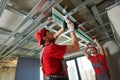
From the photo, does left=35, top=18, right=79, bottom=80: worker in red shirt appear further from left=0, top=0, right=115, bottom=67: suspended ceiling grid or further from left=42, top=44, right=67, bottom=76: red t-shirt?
left=0, top=0, right=115, bottom=67: suspended ceiling grid

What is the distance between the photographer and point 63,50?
1186 mm

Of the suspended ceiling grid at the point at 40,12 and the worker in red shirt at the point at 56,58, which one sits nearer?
the worker in red shirt at the point at 56,58

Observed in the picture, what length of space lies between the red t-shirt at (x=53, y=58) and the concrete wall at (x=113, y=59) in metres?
1.88

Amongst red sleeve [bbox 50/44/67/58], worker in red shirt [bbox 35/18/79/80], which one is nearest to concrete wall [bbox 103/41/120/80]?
worker in red shirt [bbox 35/18/79/80]

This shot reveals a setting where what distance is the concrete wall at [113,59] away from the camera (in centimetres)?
252

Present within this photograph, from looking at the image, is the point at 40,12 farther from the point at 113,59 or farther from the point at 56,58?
the point at 113,59

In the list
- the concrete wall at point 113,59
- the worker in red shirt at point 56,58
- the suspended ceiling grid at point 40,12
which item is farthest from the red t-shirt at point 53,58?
the concrete wall at point 113,59

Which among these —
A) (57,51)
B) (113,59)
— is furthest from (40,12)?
(113,59)

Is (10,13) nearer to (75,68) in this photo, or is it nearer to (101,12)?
(101,12)

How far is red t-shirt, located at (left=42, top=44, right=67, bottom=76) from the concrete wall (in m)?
1.88

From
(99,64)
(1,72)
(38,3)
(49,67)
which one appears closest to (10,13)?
(38,3)

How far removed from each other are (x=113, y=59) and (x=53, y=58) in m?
1.97

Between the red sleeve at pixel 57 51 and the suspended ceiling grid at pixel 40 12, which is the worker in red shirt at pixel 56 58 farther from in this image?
the suspended ceiling grid at pixel 40 12

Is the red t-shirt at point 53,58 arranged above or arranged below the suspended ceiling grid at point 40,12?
below
